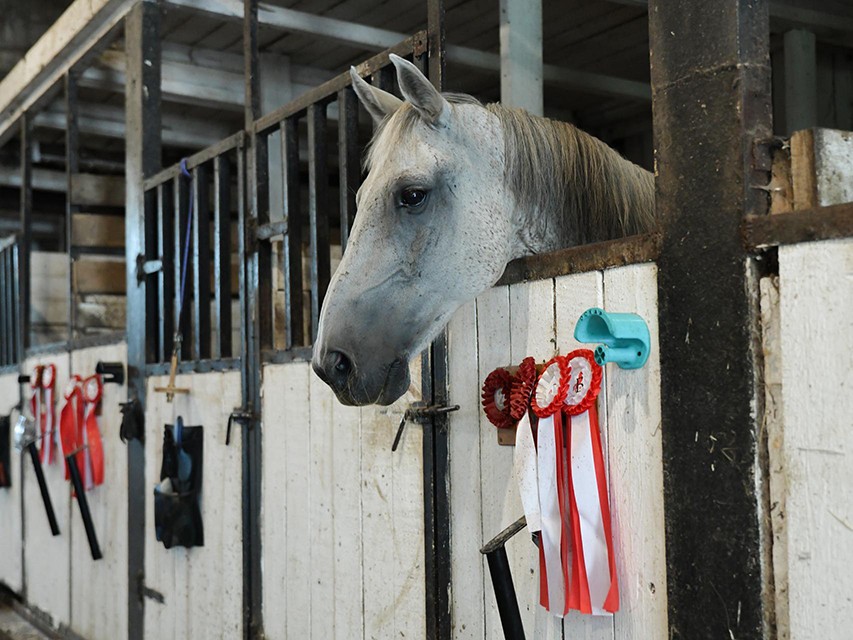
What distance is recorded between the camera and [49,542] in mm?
4074

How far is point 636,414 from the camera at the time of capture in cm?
133

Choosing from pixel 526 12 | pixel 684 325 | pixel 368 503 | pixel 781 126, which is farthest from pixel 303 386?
pixel 781 126

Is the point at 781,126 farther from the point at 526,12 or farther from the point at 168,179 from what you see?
the point at 168,179

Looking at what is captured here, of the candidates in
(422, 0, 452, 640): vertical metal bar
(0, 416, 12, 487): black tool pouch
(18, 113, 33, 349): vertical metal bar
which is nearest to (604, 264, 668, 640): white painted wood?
(422, 0, 452, 640): vertical metal bar

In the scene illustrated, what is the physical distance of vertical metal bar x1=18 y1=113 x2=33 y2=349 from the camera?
450cm

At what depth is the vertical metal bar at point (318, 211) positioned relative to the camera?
7.20 feet

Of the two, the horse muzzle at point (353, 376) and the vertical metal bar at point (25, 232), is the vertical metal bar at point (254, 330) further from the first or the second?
the vertical metal bar at point (25, 232)

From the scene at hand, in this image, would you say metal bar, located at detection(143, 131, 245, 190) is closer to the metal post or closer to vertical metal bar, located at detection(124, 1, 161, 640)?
vertical metal bar, located at detection(124, 1, 161, 640)

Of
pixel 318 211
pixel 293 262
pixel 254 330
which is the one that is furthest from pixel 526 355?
pixel 254 330

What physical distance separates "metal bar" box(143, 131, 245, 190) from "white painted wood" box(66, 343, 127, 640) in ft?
2.01

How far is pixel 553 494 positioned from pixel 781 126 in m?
4.00

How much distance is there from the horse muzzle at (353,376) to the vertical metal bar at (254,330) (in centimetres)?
108

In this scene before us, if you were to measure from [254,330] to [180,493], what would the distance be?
2.05ft

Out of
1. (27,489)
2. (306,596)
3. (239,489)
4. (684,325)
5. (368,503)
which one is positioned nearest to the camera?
(684,325)
